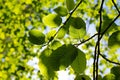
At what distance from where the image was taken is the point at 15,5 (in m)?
8.27

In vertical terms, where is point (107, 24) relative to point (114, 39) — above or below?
above

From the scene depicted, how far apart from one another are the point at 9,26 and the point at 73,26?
7.21m

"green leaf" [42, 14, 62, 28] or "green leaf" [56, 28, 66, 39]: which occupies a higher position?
"green leaf" [42, 14, 62, 28]

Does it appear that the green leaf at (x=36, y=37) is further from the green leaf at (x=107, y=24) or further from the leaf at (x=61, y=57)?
the green leaf at (x=107, y=24)

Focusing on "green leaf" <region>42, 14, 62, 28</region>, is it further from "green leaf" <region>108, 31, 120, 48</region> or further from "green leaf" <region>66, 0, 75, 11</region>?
"green leaf" <region>108, 31, 120, 48</region>

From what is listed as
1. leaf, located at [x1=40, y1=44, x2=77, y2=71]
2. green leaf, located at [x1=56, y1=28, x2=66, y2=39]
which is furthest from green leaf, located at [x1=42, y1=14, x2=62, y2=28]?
leaf, located at [x1=40, y1=44, x2=77, y2=71]

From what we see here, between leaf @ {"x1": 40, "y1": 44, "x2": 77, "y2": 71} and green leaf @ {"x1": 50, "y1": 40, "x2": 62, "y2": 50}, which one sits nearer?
leaf @ {"x1": 40, "y1": 44, "x2": 77, "y2": 71}

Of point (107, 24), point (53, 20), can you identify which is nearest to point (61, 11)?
point (53, 20)

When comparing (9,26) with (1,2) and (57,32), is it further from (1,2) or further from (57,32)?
(57,32)

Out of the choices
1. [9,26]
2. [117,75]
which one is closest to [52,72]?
[117,75]

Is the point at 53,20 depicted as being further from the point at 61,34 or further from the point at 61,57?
the point at 61,57

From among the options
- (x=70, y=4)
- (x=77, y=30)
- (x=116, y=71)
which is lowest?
(x=116, y=71)

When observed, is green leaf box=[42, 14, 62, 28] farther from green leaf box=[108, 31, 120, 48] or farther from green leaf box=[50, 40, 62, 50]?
green leaf box=[108, 31, 120, 48]

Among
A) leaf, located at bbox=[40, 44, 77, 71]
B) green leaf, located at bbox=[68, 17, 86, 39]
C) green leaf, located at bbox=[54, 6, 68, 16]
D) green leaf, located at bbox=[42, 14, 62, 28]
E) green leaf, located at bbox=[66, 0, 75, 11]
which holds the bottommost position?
leaf, located at bbox=[40, 44, 77, 71]
